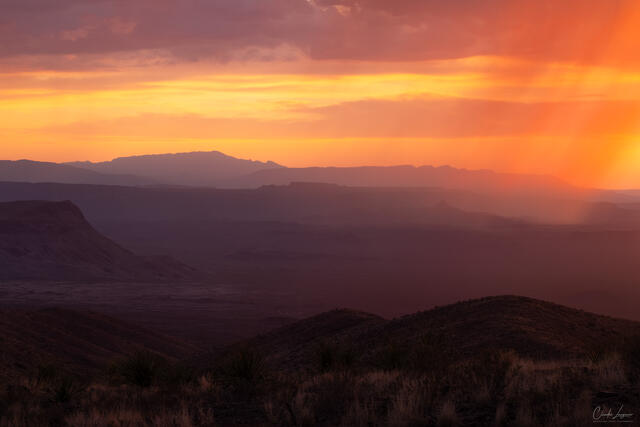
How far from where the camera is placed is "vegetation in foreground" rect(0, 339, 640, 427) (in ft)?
32.1

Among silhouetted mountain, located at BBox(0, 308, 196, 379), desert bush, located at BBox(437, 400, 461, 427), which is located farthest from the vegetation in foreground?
silhouetted mountain, located at BBox(0, 308, 196, 379)

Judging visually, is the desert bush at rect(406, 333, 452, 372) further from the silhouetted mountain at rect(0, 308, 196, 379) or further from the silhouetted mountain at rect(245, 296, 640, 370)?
the silhouetted mountain at rect(0, 308, 196, 379)

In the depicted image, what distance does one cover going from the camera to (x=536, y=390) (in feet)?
34.7

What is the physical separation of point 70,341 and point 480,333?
29.8m

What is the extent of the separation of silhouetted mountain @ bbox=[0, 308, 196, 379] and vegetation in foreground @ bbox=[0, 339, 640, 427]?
1490cm

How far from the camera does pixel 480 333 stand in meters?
25.0

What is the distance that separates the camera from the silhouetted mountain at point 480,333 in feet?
71.6

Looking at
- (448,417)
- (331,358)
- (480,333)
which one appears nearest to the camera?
(448,417)

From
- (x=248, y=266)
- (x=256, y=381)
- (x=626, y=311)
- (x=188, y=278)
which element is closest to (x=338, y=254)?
(x=248, y=266)

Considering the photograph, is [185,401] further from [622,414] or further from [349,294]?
[349,294]

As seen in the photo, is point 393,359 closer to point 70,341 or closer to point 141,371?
point 141,371

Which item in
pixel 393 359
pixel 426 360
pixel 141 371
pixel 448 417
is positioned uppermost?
pixel 448 417

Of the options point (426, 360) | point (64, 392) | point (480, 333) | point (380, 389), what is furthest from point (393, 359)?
point (480, 333)

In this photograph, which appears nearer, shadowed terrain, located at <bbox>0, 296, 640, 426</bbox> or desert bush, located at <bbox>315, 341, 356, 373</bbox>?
shadowed terrain, located at <bbox>0, 296, 640, 426</bbox>
